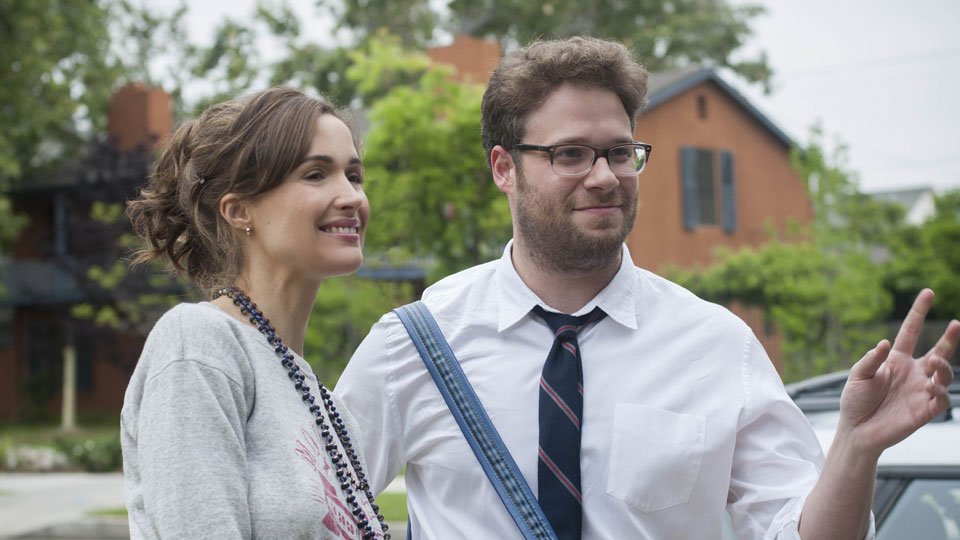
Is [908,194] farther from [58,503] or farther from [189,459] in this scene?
[189,459]

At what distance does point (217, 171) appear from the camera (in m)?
2.12

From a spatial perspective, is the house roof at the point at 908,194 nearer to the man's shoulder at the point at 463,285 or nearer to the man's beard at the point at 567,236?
the man's shoulder at the point at 463,285

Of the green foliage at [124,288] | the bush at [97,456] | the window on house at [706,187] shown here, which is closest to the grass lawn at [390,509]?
the bush at [97,456]

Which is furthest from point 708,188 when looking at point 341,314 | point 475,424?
point 475,424

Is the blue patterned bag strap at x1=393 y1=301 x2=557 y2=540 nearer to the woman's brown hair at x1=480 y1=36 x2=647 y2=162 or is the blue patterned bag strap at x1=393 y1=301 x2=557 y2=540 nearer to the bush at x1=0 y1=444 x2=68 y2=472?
the woman's brown hair at x1=480 y1=36 x2=647 y2=162

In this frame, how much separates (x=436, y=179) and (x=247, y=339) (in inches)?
410

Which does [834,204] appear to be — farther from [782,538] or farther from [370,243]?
[782,538]

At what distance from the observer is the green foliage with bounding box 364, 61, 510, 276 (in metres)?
12.3

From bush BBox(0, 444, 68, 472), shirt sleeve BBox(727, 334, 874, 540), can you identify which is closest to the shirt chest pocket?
shirt sleeve BBox(727, 334, 874, 540)

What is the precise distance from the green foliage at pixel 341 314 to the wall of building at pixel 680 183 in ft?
17.1

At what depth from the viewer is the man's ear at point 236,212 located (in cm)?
212

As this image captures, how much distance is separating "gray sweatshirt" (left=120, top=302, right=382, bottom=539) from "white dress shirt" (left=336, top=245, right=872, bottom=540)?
2.28 ft

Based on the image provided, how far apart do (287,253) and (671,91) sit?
1852 cm

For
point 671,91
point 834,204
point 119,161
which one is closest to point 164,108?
point 119,161
